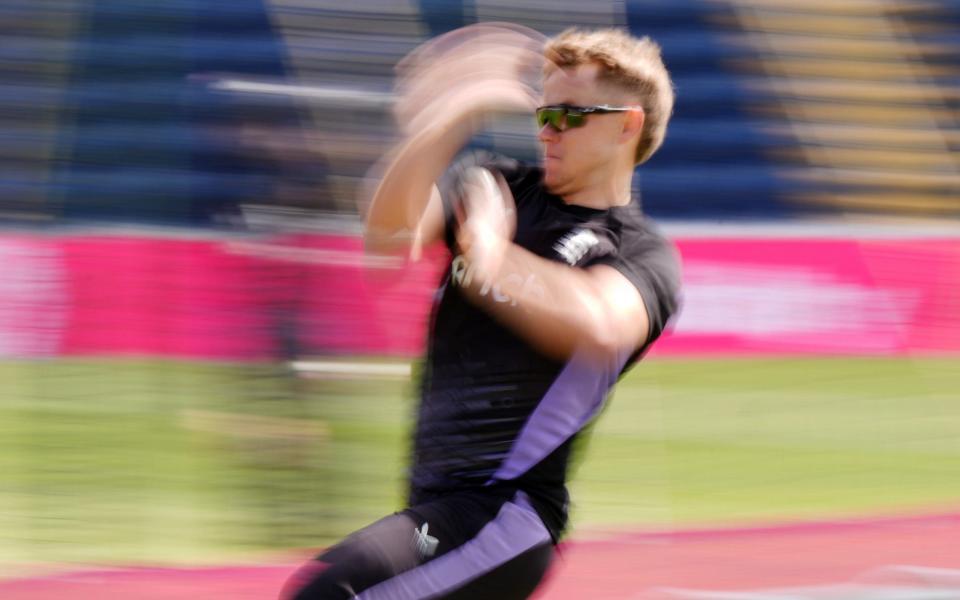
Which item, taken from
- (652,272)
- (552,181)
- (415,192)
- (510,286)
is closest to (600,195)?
(552,181)

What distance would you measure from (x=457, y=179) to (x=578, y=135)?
25 cm

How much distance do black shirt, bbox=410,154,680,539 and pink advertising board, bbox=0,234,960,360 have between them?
4.02ft

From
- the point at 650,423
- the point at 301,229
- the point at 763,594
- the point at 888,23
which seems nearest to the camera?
the point at 301,229

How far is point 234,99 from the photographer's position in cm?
517

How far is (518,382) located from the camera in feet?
8.58

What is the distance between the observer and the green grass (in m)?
4.86

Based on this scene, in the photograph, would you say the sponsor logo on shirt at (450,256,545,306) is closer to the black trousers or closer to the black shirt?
the black shirt

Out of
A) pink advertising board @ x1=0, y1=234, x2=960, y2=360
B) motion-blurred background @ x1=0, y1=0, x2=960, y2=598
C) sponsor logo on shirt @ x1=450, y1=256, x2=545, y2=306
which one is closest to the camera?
sponsor logo on shirt @ x1=450, y1=256, x2=545, y2=306

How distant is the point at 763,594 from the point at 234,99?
2.61 m

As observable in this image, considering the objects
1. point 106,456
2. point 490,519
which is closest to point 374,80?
point 106,456

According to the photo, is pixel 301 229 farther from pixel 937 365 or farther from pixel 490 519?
pixel 937 365

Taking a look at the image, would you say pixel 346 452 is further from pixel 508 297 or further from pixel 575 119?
pixel 508 297

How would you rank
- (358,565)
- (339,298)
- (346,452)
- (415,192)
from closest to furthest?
1. (358,565)
2. (415,192)
3. (339,298)
4. (346,452)

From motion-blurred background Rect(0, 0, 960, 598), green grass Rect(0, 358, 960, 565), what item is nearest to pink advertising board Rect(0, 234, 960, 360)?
motion-blurred background Rect(0, 0, 960, 598)
